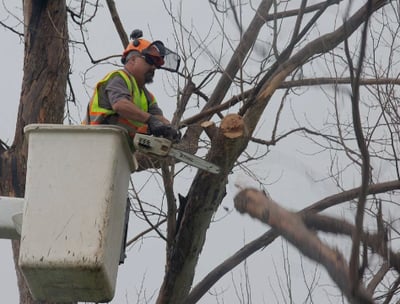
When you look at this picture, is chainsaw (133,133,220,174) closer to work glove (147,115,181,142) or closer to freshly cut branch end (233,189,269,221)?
work glove (147,115,181,142)

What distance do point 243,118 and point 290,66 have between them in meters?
0.52

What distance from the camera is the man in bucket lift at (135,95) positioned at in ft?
15.2

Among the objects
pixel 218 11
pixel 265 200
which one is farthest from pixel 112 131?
pixel 218 11

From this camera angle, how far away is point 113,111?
4711mm

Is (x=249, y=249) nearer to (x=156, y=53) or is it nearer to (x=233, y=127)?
(x=233, y=127)

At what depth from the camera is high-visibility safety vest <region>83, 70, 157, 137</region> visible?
4.73 metres

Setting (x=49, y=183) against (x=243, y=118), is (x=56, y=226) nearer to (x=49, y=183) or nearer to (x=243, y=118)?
(x=49, y=183)

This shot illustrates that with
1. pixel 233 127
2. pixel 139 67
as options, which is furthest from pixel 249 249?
pixel 139 67

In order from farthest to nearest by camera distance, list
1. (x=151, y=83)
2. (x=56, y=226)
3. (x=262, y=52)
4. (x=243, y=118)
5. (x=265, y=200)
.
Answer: (x=262, y=52)
(x=151, y=83)
(x=243, y=118)
(x=265, y=200)
(x=56, y=226)

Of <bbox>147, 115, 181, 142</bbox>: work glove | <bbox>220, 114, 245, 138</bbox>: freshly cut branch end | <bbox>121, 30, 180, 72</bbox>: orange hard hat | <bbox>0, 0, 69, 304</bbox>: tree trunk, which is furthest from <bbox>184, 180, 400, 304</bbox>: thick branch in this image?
<bbox>0, 0, 69, 304</bbox>: tree trunk

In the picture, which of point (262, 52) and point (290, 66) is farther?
point (262, 52)

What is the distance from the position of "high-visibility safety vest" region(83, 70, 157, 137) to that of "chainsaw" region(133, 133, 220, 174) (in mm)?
255

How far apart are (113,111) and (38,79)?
1.58m

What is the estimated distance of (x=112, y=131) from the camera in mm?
4098
